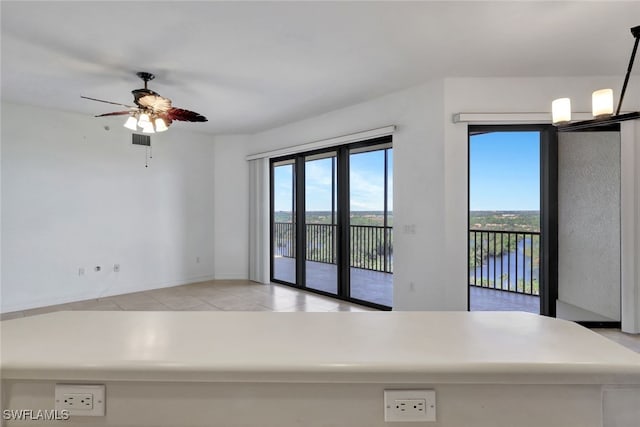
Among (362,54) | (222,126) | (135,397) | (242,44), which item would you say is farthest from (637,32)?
(222,126)

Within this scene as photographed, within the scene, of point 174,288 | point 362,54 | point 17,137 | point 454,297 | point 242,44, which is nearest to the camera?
point 242,44

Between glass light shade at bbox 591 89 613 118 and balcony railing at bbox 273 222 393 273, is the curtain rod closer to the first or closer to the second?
balcony railing at bbox 273 222 393 273

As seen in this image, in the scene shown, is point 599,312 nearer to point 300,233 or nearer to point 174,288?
point 300,233

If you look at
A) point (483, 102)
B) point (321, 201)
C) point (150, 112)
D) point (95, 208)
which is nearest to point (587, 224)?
point (483, 102)

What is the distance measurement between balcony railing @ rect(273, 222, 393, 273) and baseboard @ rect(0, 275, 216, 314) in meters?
1.49

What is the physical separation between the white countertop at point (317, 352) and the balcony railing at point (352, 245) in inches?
166

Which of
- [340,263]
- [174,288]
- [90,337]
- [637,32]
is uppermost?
[637,32]

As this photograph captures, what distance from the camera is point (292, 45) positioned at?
2.75 meters

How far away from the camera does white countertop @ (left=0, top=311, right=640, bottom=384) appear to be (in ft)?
2.47

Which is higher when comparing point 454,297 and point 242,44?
point 242,44

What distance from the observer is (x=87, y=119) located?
186 inches

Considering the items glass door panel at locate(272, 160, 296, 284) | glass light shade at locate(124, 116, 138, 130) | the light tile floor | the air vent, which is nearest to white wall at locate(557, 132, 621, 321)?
the light tile floor

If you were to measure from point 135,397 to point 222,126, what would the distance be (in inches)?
203

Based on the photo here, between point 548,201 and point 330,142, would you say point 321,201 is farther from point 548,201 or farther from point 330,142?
point 548,201
